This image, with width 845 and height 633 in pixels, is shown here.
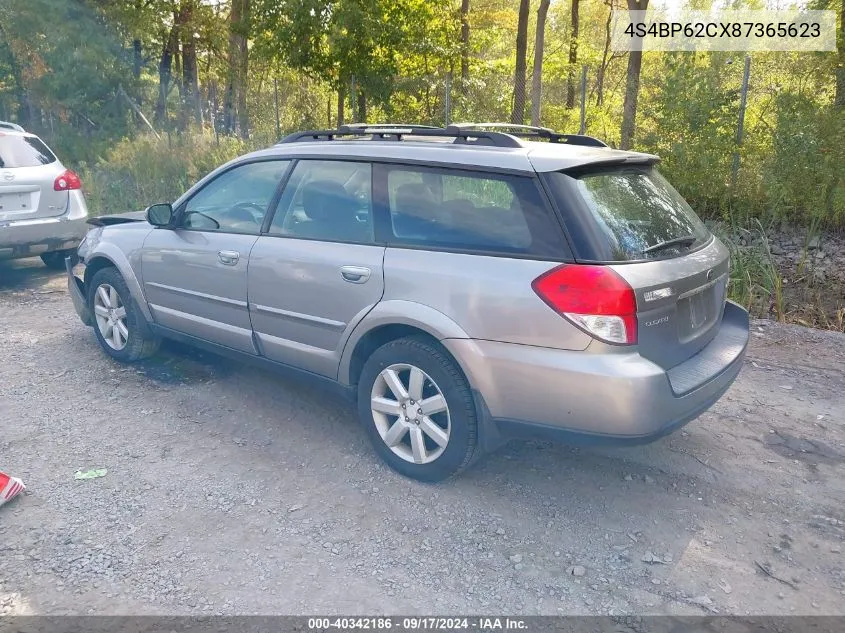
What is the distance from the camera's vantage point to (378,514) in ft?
11.1

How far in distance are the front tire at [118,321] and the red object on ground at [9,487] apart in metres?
1.77

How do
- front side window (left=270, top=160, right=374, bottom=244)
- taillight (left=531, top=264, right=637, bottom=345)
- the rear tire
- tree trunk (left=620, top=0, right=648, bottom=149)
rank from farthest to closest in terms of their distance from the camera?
tree trunk (left=620, top=0, right=648, bottom=149) → the rear tire → front side window (left=270, top=160, right=374, bottom=244) → taillight (left=531, top=264, right=637, bottom=345)

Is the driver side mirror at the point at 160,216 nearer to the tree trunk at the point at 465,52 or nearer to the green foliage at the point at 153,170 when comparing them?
the green foliage at the point at 153,170

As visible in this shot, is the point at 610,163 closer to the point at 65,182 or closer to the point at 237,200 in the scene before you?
the point at 237,200

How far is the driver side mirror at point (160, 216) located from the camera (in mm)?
4758

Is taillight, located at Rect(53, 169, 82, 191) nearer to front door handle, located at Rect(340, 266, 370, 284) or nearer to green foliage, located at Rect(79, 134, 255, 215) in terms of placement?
green foliage, located at Rect(79, 134, 255, 215)

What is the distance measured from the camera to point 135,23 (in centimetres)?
2094

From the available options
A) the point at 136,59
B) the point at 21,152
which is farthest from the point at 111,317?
the point at 136,59

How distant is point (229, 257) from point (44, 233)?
14.7ft

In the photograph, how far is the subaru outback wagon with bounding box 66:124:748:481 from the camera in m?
3.01

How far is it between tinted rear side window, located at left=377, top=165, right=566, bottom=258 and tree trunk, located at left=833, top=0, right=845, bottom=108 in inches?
301

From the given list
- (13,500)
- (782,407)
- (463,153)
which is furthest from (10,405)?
(782,407)

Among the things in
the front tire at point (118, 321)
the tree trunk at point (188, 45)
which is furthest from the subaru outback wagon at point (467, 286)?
the tree trunk at point (188, 45)

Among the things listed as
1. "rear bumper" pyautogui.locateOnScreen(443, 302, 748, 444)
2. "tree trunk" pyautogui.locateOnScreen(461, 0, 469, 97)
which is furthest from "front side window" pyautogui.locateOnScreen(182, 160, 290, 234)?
"tree trunk" pyautogui.locateOnScreen(461, 0, 469, 97)
